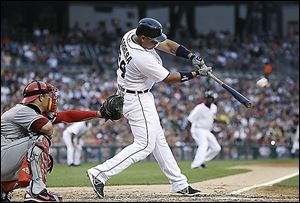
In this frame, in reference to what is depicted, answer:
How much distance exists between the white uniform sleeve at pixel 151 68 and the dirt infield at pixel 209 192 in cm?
142

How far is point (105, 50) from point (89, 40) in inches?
47.5

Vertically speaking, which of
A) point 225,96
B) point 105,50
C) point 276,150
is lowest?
point 276,150

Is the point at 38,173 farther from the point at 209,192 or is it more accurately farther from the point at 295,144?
the point at 295,144

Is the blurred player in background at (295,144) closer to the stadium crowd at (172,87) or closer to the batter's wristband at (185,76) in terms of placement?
the stadium crowd at (172,87)

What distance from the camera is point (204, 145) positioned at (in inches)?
690

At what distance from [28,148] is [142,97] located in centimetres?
207

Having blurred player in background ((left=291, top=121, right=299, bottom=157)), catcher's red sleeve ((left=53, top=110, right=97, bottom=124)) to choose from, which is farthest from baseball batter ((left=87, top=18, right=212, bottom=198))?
blurred player in background ((left=291, top=121, right=299, bottom=157))

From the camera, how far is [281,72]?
104 feet

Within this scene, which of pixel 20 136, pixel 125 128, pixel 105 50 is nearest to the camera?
pixel 20 136

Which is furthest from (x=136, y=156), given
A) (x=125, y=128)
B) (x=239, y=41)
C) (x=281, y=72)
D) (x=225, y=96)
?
(x=239, y=41)

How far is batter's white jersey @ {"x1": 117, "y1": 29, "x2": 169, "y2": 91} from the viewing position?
8.34m

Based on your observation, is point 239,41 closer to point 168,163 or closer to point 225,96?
point 225,96

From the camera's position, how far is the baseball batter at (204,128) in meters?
17.5

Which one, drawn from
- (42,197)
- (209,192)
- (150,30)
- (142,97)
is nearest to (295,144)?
(209,192)
